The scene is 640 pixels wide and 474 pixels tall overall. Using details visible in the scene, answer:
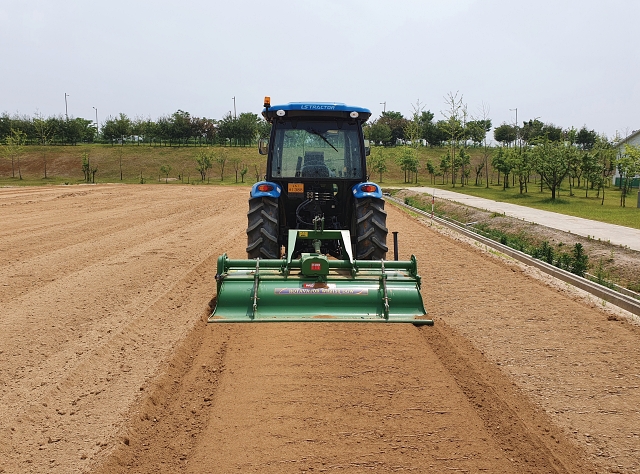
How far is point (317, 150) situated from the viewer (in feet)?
24.6

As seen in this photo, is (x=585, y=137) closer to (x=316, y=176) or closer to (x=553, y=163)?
(x=553, y=163)

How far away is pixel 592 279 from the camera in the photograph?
915cm

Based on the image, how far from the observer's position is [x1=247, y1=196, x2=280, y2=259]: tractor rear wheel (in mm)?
7066

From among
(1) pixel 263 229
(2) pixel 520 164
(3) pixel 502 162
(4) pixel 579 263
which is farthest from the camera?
(3) pixel 502 162

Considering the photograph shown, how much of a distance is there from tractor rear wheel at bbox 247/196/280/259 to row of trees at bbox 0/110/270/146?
205ft

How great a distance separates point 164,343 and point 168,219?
40.5ft

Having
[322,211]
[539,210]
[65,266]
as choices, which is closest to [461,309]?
[322,211]

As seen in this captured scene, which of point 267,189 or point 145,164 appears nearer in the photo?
point 267,189

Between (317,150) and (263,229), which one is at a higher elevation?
(317,150)

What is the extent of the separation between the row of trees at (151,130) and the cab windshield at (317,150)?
62090mm

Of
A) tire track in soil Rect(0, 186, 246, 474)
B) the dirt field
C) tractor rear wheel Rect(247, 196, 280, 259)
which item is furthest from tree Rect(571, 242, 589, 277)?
tire track in soil Rect(0, 186, 246, 474)

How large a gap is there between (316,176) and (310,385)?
145 inches

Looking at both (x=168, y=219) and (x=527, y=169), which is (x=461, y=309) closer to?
(x=168, y=219)

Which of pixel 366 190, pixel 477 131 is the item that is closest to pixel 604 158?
pixel 477 131
